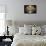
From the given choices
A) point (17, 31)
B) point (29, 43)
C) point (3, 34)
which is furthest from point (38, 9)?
point (29, 43)

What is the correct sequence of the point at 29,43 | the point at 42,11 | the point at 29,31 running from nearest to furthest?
the point at 29,43 < the point at 29,31 < the point at 42,11

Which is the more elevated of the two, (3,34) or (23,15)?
(23,15)

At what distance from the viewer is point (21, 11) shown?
514cm

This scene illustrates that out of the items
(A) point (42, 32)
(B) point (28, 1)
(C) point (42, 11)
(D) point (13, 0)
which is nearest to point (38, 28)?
(A) point (42, 32)

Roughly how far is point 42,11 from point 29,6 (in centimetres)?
58

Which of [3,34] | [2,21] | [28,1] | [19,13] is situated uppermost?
[28,1]

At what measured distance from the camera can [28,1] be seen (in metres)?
5.12

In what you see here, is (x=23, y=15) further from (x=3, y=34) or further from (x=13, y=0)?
(x=3, y=34)

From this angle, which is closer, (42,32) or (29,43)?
(29,43)

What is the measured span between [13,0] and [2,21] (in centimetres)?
98

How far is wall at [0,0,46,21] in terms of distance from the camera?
201 inches

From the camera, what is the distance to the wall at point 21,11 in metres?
5.11

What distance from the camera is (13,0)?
16.8 ft

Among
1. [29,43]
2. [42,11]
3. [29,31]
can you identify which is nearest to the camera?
[29,43]
